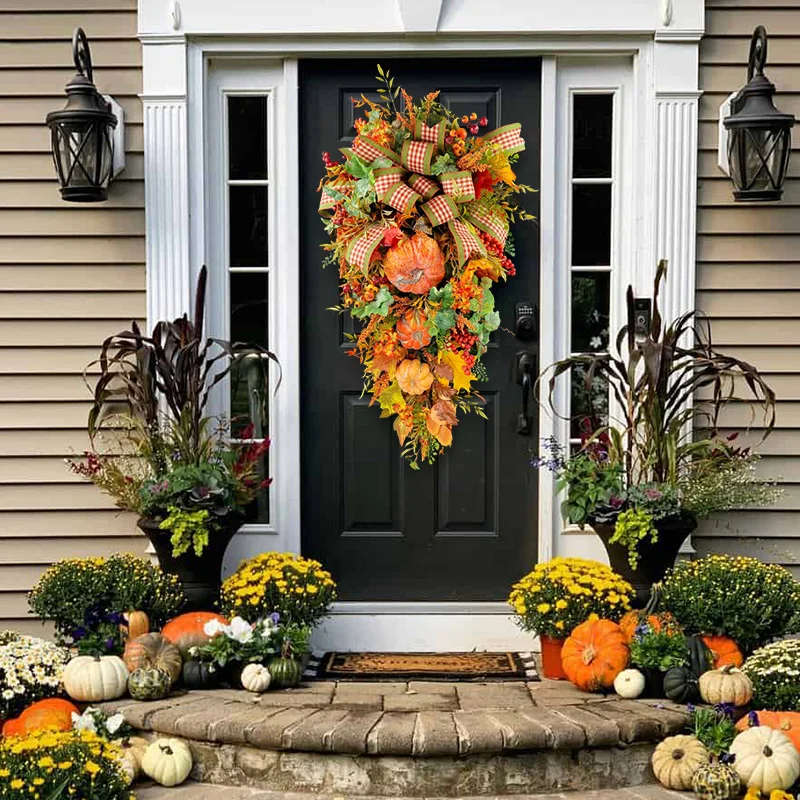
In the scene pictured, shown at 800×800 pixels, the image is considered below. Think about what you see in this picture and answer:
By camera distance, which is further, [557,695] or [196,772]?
[557,695]

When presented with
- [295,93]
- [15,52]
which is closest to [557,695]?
[295,93]

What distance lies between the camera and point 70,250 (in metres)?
4.20

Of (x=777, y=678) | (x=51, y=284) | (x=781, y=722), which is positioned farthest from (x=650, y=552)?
(x=51, y=284)

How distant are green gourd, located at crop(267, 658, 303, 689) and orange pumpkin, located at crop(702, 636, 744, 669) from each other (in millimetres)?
1366

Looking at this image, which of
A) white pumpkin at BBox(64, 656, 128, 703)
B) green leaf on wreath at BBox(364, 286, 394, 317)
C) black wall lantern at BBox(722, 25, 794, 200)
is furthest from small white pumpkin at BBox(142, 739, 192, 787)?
black wall lantern at BBox(722, 25, 794, 200)

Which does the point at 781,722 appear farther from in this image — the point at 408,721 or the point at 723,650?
the point at 408,721

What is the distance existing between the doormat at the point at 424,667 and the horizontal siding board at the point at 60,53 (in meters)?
2.37

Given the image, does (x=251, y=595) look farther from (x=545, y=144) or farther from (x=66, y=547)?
(x=545, y=144)

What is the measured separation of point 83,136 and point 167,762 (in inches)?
84.8

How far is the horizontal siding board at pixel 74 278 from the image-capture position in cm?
420

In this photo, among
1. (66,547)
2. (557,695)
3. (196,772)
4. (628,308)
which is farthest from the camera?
(66,547)

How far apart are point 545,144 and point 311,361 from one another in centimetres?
122

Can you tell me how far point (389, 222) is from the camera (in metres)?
4.12

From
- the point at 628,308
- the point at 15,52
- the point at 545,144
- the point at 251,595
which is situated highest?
the point at 15,52
